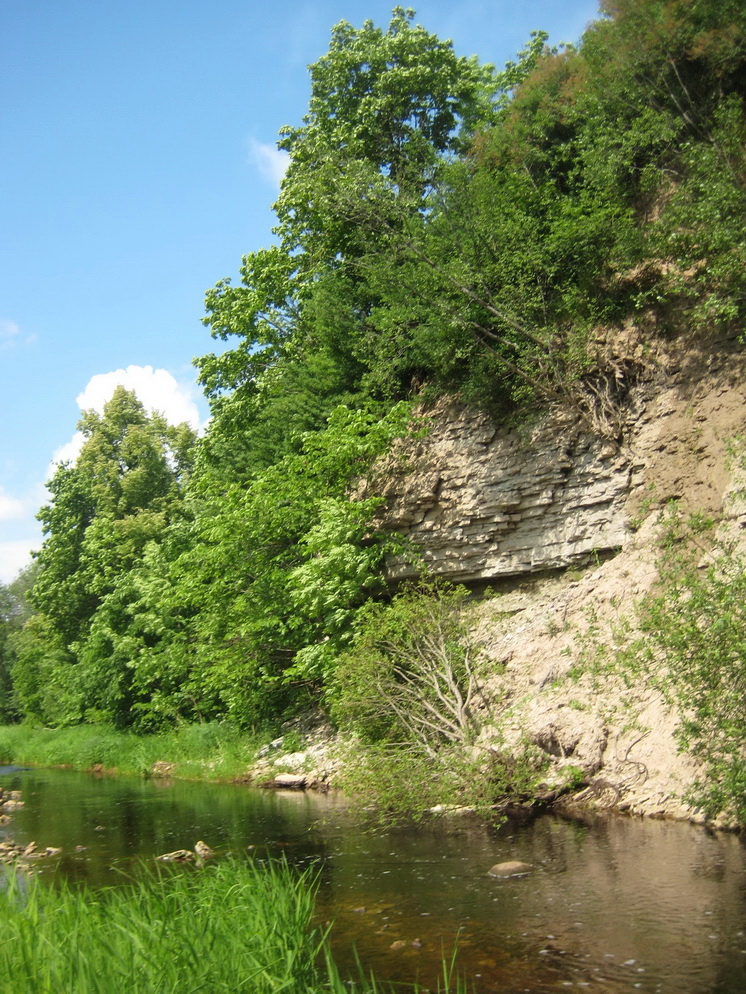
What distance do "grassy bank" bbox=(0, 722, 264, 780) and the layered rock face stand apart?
692 cm

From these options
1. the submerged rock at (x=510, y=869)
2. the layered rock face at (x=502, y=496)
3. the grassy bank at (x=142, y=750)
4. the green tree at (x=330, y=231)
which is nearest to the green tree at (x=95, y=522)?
the grassy bank at (x=142, y=750)

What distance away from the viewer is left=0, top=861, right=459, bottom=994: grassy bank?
4.88 metres

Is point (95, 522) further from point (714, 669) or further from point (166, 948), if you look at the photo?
point (166, 948)

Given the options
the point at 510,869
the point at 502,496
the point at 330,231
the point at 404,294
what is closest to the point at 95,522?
the point at 330,231

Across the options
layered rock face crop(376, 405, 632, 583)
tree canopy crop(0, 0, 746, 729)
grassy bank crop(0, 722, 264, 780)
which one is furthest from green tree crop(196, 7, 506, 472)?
grassy bank crop(0, 722, 264, 780)

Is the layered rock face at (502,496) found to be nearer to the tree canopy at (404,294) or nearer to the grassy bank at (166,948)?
the tree canopy at (404,294)

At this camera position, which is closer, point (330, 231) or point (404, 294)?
point (404, 294)

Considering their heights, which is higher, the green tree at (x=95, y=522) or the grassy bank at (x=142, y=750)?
the green tree at (x=95, y=522)

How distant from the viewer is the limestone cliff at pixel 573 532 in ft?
43.1

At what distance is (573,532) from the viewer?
17266mm

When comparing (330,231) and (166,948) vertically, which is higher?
(330,231)

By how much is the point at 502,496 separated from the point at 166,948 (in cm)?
1404

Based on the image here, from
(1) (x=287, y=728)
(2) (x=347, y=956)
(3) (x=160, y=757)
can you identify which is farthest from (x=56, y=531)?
(2) (x=347, y=956)

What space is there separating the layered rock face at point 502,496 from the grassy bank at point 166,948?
464 inches
